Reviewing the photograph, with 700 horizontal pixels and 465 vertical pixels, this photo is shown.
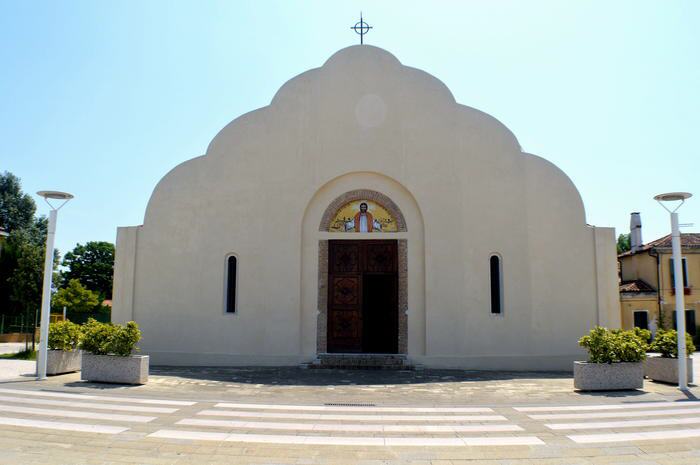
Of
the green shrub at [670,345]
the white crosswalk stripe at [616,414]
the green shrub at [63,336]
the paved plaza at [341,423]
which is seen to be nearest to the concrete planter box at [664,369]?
the green shrub at [670,345]

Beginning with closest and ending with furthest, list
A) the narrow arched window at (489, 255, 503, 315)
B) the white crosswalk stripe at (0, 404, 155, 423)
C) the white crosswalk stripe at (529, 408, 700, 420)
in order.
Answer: the white crosswalk stripe at (0, 404, 155, 423), the white crosswalk stripe at (529, 408, 700, 420), the narrow arched window at (489, 255, 503, 315)

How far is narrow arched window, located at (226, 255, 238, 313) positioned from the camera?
Result: 17594 mm

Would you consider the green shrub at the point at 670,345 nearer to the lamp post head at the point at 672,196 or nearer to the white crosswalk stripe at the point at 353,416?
the lamp post head at the point at 672,196

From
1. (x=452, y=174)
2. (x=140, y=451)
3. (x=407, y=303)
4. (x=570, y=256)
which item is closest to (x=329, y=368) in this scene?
(x=407, y=303)

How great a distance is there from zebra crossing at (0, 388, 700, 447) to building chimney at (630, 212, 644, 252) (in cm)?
2645

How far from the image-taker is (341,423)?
8.75 meters

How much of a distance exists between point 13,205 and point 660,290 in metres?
48.2

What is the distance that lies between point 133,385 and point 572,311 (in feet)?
42.2

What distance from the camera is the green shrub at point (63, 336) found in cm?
1417

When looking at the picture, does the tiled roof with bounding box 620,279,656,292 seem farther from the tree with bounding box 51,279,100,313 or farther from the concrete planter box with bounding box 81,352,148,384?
the tree with bounding box 51,279,100,313

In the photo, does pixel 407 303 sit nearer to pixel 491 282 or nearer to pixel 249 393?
pixel 491 282

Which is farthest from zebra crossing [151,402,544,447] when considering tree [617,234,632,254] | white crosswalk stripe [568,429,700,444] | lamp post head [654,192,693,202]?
tree [617,234,632,254]

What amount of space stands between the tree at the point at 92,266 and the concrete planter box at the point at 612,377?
5523 cm

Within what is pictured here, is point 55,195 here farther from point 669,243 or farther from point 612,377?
point 669,243
